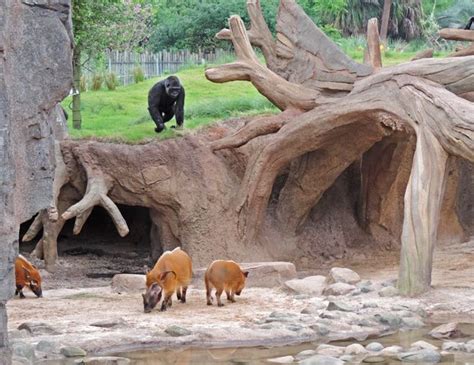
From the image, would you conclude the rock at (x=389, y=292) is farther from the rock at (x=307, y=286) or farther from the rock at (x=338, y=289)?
the rock at (x=307, y=286)

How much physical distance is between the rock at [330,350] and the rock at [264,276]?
14.0 ft

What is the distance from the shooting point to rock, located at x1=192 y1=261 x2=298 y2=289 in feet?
51.3

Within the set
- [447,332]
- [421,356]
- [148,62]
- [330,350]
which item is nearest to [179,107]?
[447,332]

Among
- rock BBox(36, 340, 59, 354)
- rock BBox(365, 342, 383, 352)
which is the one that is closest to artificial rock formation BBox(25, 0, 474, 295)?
rock BBox(365, 342, 383, 352)

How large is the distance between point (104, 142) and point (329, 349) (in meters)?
9.32

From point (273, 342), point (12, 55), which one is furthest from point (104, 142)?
point (12, 55)

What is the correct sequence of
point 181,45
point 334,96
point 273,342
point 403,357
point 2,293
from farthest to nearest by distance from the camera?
point 181,45 → point 334,96 → point 273,342 → point 403,357 → point 2,293

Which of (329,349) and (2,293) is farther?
(329,349)

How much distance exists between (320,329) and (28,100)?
5818 mm

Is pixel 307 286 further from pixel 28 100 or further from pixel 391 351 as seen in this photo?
pixel 28 100

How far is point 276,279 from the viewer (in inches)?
620

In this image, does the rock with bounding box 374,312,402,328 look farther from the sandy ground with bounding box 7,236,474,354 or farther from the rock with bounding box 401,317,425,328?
the sandy ground with bounding box 7,236,474,354

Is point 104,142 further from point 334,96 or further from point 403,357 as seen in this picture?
point 403,357

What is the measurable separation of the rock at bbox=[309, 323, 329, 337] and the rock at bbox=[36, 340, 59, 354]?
9.56ft
